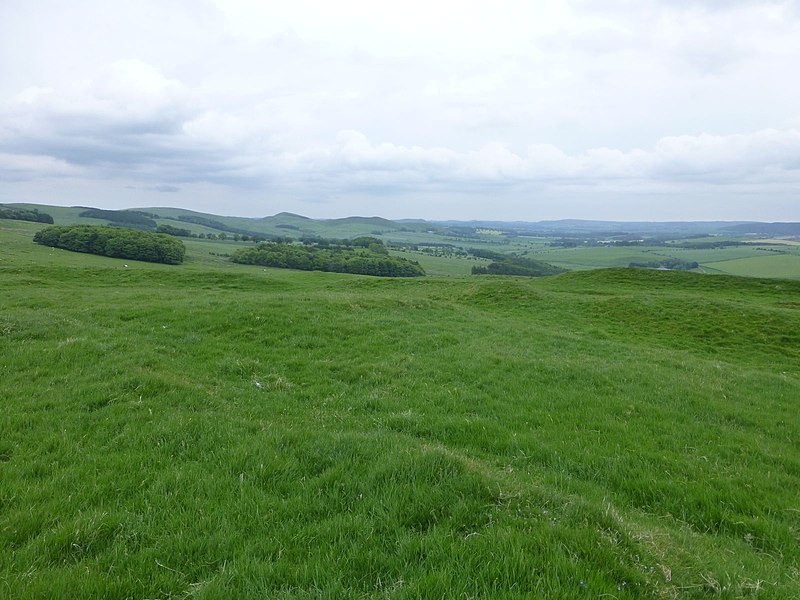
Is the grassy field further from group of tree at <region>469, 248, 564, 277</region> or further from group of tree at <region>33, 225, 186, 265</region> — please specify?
group of tree at <region>469, 248, 564, 277</region>

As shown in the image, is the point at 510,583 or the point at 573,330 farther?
the point at 573,330

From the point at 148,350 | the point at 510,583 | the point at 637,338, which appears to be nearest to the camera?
the point at 510,583

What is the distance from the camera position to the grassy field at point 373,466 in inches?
168

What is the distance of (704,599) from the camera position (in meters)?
4.06

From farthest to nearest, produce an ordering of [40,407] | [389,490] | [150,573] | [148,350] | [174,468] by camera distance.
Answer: [148,350], [40,407], [174,468], [389,490], [150,573]

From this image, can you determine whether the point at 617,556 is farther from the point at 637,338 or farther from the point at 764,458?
the point at 637,338

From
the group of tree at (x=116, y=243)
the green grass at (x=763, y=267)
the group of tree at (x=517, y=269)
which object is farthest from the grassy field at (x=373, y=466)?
the group of tree at (x=517, y=269)

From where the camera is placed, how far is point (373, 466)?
6.38 metres

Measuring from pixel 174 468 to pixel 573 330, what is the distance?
22.8 m

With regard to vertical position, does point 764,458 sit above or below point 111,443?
below

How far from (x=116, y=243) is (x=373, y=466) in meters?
97.7

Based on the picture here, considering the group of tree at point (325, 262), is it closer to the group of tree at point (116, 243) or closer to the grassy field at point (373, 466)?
the group of tree at point (116, 243)

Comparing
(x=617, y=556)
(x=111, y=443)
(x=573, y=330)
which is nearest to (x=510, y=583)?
(x=617, y=556)

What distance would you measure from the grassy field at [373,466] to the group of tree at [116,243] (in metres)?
77.2
